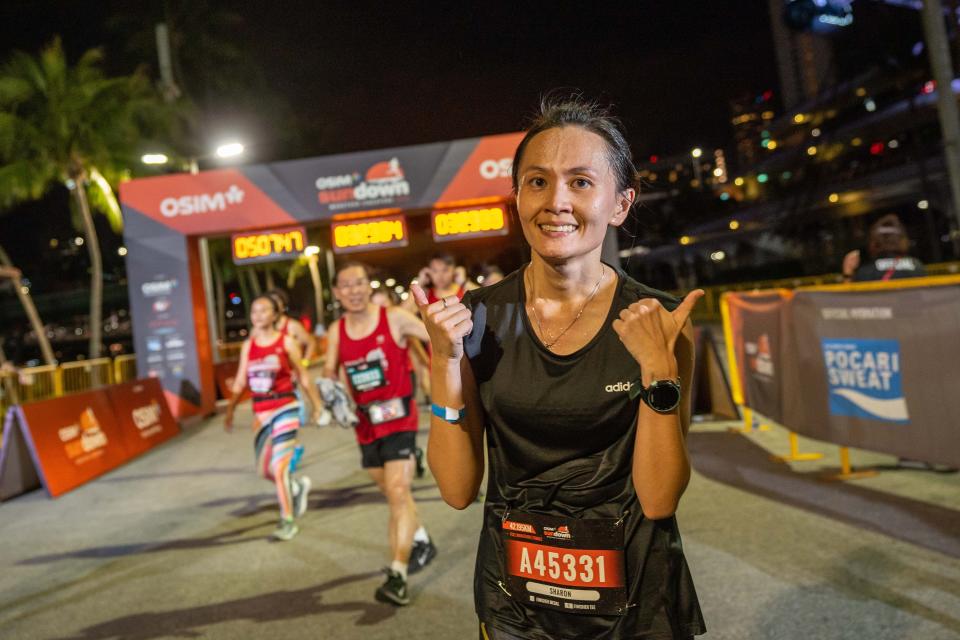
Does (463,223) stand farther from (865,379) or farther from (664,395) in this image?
(664,395)

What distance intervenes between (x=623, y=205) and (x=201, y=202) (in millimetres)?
16011

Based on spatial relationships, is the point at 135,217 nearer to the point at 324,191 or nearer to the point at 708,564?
the point at 324,191

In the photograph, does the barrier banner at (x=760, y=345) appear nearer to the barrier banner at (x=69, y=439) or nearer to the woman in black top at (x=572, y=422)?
the woman in black top at (x=572, y=422)

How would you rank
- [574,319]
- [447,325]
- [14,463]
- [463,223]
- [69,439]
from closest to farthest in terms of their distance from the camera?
[447,325] → [574,319] → [14,463] → [69,439] → [463,223]

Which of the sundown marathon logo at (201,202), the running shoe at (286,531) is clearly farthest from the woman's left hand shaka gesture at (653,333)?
the sundown marathon logo at (201,202)

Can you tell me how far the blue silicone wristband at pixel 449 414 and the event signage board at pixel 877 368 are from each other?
4.40m

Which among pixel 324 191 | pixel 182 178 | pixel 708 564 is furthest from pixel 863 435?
pixel 182 178

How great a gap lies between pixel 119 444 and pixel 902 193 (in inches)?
2031

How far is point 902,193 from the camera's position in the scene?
4947 centimetres

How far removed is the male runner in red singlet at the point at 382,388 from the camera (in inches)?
198

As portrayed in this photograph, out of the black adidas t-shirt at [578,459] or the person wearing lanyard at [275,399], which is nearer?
the black adidas t-shirt at [578,459]

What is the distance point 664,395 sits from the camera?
5.49ft

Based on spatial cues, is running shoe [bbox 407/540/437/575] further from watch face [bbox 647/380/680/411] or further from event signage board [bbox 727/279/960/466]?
watch face [bbox 647/380/680/411]

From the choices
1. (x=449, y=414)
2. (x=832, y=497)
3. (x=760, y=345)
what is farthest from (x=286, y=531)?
(x=760, y=345)
